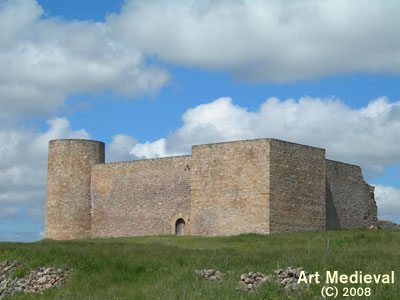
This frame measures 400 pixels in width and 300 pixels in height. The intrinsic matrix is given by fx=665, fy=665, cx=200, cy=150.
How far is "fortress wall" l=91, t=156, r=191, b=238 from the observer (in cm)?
2944

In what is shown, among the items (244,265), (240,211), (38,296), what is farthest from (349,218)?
(38,296)

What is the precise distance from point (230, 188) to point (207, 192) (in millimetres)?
1196

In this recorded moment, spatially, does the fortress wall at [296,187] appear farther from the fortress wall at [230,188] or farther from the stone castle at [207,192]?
the fortress wall at [230,188]

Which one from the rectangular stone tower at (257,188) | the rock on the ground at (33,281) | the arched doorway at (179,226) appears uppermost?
the rectangular stone tower at (257,188)

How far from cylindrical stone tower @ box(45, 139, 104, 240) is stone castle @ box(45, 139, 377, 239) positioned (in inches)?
1.9

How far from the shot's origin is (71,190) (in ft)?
108

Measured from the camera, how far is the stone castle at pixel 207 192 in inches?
1025

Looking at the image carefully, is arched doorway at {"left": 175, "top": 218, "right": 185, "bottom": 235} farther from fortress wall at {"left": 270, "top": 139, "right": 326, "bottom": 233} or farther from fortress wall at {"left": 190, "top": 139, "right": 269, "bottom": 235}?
fortress wall at {"left": 270, "top": 139, "right": 326, "bottom": 233}

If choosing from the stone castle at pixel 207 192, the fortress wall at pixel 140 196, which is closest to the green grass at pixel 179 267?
the stone castle at pixel 207 192

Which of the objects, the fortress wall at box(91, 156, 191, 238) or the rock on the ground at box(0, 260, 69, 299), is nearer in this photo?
the rock on the ground at box(0, 260, 69, 299)

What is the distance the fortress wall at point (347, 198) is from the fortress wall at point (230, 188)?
17.4 feet

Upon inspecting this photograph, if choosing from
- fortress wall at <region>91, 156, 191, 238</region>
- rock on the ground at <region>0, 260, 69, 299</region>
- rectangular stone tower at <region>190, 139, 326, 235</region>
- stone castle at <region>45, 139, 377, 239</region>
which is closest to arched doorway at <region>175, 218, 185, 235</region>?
stone castle at <region>45, 139, 377, 239</region>

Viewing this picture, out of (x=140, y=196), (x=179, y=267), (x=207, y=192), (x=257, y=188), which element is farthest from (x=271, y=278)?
(x=140, y=196)

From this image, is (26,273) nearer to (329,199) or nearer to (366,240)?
(366,240)
